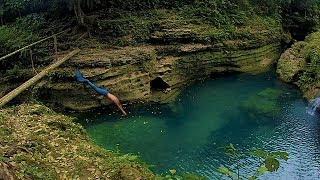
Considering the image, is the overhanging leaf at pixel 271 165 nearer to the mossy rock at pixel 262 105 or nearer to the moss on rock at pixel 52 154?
the moss on rock at pixel 52 154

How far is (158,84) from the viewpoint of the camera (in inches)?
702

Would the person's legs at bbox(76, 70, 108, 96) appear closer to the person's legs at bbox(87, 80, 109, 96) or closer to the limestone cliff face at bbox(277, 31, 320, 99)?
the person's legs at bbox(87, 80, 109, 96)

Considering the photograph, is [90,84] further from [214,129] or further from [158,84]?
[214,129]

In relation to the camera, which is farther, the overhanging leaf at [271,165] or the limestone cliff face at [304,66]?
the limestone cliff face at [304,66]

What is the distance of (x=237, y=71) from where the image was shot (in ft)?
67.1

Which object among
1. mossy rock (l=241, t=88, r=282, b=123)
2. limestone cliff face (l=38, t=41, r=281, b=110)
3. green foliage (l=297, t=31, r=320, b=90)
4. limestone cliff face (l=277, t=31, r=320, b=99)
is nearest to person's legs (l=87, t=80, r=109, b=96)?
limestone cliff face (l=38, t=41, r=281, b=110)

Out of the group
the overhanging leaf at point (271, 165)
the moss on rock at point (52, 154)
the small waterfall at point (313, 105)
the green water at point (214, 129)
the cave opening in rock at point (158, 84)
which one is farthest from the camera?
the cave opening in rock at point (158, 84)

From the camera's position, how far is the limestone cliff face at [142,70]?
614 inches

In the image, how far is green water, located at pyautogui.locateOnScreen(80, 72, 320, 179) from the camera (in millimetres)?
11398

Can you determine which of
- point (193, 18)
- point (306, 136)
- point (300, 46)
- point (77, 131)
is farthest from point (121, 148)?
point (300, 46)

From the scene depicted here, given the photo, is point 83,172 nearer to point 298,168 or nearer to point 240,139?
point 298,168

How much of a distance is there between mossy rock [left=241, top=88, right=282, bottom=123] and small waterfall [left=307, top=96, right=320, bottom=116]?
1.17 meters

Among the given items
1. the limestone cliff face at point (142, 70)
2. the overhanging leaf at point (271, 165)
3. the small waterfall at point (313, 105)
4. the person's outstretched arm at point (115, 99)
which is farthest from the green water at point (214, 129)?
the overhanging leaf at point (271, 165)

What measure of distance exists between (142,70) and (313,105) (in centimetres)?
692
